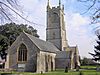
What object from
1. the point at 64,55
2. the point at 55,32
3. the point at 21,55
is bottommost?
the point at 21,55

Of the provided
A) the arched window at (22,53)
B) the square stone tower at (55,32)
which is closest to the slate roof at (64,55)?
the square stone tower at (55,32)

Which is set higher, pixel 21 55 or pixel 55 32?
pixel 55 32

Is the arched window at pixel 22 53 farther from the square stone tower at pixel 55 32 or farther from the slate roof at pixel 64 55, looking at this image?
the square stone tower at pixel 55 32

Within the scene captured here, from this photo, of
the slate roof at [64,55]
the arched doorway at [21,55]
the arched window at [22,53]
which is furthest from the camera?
the slate roof at [64,55]

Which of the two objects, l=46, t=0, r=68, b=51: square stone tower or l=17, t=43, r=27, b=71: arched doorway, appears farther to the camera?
l=46, t=0, r=68, b=51: square stone tower

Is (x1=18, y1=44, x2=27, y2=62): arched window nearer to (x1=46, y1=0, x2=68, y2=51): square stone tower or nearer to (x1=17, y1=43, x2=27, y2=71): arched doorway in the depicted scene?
(x1=17, y1=43, x2=27, y2=71): arched doorway

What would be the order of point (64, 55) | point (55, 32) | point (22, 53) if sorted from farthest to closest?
point (55, 32) → point (64, 55) → point (22, 53)

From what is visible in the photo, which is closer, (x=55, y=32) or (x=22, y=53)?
(x=22, y=53)

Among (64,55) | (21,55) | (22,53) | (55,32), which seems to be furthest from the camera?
A: (55,32)

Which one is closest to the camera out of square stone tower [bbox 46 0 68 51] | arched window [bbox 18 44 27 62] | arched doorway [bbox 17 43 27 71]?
arched doorway [bbox 17 43 27 71]

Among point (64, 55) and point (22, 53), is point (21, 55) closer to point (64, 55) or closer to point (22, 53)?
point (22, 53)

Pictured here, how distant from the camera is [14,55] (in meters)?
51.1

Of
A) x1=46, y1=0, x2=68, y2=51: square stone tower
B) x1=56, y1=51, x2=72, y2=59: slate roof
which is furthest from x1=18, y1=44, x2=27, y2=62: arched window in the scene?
x1=46, y1=0, x2=68, y2=51: square stone tower

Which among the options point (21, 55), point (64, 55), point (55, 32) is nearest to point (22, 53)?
point (21, 55)
